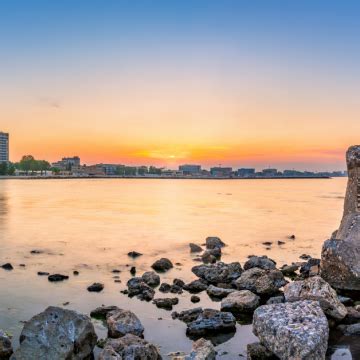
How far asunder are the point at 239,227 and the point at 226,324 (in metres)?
29.6

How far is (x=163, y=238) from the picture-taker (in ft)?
117

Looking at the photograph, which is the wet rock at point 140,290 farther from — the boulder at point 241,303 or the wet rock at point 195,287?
the boulder at point 241,303

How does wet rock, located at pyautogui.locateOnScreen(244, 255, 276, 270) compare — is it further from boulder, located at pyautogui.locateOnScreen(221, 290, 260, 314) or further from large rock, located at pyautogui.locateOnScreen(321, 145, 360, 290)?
boulder, located at pyautogui.locateOnScreen(221, 290, 260, 314)

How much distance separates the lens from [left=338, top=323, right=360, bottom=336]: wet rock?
1338 centimetres

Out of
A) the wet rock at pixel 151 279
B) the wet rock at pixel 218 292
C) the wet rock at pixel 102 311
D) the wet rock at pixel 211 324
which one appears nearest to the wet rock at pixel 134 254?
the wet rock at pixel 151 279

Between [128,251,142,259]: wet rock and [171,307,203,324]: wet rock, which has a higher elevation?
[171,307,203,324]: wet rock

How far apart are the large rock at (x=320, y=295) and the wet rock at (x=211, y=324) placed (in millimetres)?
2251

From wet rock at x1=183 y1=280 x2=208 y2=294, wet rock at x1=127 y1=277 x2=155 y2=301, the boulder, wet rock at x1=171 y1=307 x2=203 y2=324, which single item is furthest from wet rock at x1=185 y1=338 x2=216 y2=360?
wet rock at x1=183 y1=280 x2=208 y2=294

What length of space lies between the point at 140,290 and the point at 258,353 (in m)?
7.31

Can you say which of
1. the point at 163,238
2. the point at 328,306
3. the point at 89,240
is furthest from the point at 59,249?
the point at 328,306

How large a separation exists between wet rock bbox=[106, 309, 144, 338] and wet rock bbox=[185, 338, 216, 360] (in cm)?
219

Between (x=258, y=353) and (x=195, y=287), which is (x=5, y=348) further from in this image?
(x=195, y=287)

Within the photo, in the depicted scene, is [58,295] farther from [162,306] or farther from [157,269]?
[157,269]

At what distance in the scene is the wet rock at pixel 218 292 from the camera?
703 inches
